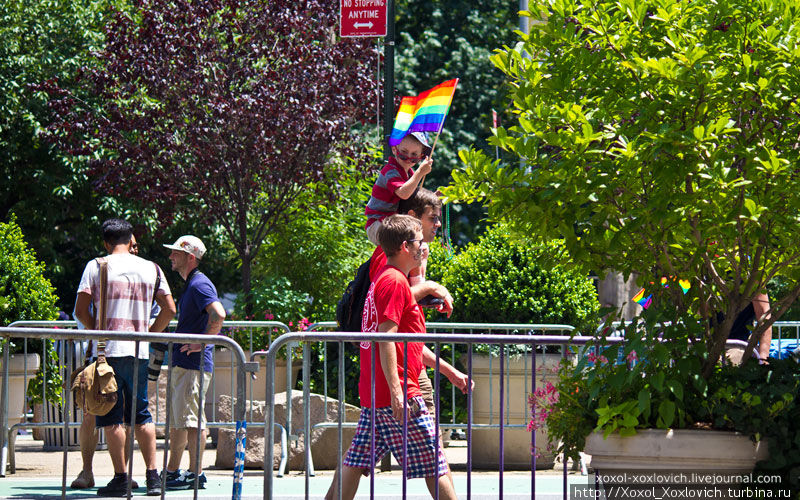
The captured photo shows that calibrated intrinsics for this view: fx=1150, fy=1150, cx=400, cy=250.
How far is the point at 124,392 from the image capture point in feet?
25.7

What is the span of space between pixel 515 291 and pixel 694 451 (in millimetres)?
6170

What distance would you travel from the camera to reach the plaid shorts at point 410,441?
5680 mm

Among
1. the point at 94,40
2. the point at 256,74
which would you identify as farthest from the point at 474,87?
the point at 256,74

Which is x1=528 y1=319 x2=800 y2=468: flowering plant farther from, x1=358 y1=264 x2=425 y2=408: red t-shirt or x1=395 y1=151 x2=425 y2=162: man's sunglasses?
x1=395 y1=151 x2=425 y2=162: man's sunglasses

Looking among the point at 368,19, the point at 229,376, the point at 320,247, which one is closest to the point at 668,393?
the point at 368,19

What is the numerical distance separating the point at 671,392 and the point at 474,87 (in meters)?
22.5

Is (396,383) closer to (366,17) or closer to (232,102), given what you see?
(366,17)

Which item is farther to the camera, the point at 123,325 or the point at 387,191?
the point at 123,325

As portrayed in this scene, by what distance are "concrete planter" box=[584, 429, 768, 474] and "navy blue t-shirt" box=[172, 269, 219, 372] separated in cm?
423

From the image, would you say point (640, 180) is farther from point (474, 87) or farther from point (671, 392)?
point (474, 87)

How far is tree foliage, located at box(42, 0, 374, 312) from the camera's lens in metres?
14.4

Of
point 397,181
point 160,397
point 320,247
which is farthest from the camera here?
point 320,247

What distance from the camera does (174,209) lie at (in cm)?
1552

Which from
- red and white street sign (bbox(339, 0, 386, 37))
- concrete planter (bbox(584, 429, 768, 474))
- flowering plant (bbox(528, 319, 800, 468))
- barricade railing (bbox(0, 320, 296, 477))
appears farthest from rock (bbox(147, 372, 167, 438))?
concrete planter (bbox(584, 429, 768, 474))
